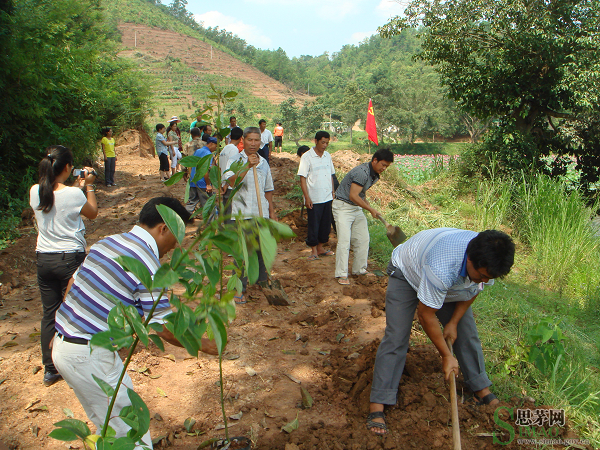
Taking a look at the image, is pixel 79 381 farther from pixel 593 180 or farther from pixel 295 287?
pixel 593 180

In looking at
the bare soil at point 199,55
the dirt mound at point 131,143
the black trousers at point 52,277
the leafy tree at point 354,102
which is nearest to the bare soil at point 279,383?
the black trousers at point 52,277

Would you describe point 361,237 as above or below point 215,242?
below

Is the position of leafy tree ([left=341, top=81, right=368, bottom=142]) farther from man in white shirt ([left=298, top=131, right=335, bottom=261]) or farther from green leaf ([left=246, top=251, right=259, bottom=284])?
green leaf ([left=246, top=251, right=259, bottom=284])

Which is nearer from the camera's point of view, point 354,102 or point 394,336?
point 394,336

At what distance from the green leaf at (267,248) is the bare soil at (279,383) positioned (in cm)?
200

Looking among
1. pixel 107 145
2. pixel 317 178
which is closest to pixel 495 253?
pixel 317 178

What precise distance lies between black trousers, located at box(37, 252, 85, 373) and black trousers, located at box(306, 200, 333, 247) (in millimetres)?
3243

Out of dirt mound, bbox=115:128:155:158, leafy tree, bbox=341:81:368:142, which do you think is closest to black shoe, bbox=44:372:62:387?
dirt mound, bbox=115:128:155:158

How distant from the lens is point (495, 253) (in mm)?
2225

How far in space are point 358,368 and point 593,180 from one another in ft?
32.4

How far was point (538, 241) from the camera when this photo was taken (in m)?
8.16

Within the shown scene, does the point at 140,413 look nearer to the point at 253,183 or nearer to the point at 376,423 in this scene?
the point at 376,423

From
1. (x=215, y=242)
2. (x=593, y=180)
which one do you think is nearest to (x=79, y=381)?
(x=215, y=242)

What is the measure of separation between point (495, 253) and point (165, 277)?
1743 millimetres
